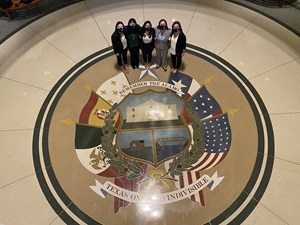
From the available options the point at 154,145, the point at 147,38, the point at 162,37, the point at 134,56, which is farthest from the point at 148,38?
the point at 154,145

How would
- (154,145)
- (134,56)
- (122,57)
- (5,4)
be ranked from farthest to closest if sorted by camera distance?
(5,4) → (122,57) → (134,56) → (154,145)

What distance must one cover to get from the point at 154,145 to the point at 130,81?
5.44ft

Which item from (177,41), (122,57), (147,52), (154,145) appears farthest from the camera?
(122,57)

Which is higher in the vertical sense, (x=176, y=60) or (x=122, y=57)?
(x=122, y=57)

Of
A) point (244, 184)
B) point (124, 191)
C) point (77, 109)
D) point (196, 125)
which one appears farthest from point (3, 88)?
point (244, 184)

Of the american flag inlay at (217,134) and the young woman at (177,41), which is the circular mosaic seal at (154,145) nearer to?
the american flag inlay at (217,134)

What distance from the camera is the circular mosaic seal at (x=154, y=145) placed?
430 cm

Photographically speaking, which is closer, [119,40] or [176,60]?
[119,40]

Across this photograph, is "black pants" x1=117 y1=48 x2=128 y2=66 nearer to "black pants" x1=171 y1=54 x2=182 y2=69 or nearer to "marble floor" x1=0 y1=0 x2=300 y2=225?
"marble floor" x1=0 y1=0 x2=300 y2=225

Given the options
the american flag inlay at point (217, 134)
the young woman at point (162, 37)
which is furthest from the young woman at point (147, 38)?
the american flag inlay at point (217, 134)

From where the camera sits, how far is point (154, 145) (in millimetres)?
4836

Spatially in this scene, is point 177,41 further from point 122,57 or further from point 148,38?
point 122,57

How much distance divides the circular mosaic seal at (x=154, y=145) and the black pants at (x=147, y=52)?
0.82ft

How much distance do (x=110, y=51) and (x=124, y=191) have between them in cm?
340
